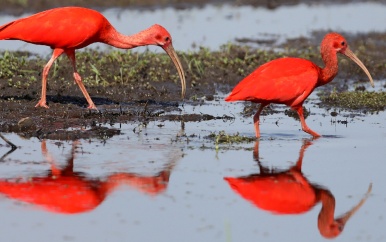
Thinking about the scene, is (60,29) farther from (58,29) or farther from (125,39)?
(125,39)

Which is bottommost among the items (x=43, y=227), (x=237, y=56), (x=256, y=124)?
(x=43, y=227)

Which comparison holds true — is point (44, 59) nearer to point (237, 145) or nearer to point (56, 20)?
point (56, 20)

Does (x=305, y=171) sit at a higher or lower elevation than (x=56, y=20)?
lower

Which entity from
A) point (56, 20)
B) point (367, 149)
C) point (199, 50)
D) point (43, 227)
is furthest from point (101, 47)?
point (43, 227)

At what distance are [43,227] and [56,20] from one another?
4.70 m

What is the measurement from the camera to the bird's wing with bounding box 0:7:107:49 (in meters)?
11.1

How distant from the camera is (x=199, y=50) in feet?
51.5

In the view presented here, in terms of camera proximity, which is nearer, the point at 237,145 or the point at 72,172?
the point at 72,172

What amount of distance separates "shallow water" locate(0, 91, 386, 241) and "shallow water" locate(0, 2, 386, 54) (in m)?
6.15

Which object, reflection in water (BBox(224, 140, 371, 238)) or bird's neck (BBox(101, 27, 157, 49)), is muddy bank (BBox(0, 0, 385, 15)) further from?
reflection in water (BBox(224, 140, 371, 238))

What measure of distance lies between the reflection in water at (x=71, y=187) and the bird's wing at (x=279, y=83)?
1.49 m

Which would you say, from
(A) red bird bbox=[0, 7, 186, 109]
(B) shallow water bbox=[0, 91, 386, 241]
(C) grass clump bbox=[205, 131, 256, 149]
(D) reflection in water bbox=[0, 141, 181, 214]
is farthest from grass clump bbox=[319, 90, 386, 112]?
(D) reflection in water bbox=[0, 141, 181, 214]

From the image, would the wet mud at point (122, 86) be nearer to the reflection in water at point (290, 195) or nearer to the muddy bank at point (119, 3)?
the reflection in water at point (290, 195)

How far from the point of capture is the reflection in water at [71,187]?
747cm
